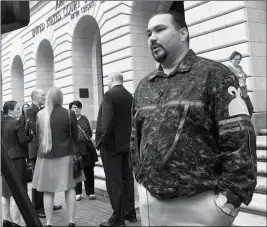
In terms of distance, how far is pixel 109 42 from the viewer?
12.5 m

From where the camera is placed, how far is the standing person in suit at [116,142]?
493 cm

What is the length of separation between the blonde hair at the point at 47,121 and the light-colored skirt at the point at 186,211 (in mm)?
2819

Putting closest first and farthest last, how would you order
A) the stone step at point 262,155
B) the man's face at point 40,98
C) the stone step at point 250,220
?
the stone step at point 250,220
the man's face at point 40,98
the stone step at point 262,155

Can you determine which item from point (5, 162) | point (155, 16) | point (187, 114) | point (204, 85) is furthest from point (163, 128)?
point (5, 162)

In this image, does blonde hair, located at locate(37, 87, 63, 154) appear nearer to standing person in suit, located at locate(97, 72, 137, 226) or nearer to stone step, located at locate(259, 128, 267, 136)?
standing person in suit, located at locate(97, 72, 137, 226)

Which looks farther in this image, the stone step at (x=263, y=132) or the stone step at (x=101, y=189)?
the stone step at (x=101, y=189)

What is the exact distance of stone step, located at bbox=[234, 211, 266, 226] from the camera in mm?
4634

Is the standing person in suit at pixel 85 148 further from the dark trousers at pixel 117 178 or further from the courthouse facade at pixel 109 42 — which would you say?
the courthouse facade at pixel 109 42

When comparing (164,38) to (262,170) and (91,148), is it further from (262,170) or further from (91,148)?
(91,148)

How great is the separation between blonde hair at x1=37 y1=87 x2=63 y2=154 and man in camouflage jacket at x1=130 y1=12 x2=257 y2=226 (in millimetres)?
2827

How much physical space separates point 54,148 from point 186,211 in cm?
307

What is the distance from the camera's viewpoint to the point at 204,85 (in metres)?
1.99

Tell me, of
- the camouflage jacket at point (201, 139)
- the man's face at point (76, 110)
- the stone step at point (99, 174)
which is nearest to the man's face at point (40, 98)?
the man's face at point (76, 110)

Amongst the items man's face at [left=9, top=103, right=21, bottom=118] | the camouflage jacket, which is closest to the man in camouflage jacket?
the camouflage jacket
